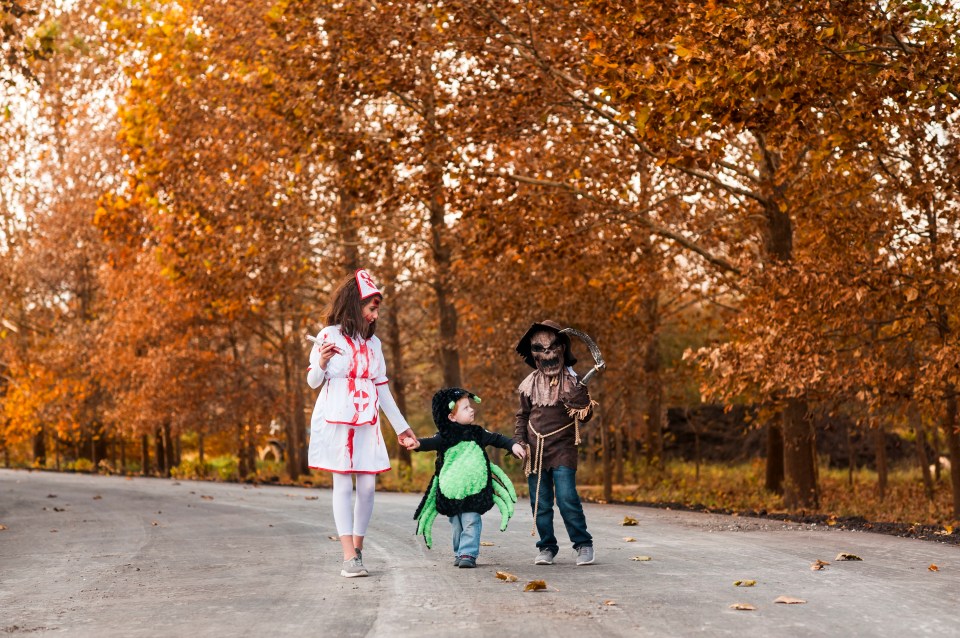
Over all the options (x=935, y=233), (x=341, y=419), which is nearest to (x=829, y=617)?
(x=341, y=419)

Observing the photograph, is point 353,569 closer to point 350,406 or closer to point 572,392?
point 350,406

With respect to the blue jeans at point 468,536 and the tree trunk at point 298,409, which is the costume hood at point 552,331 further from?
the tree trunk at point 298,409

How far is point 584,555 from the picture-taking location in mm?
9492

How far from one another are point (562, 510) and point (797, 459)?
35.6 ft

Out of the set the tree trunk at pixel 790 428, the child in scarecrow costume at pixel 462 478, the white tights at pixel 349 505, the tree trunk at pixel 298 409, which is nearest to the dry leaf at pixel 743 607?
the child in scarecrow costume at pixel 462 478

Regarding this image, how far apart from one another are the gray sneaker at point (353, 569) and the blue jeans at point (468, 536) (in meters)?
0.78

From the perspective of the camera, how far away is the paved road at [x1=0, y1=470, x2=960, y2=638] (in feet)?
22.0

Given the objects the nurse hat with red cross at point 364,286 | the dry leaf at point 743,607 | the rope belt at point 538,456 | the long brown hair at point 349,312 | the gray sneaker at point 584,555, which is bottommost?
the dry leaf at point 743,607

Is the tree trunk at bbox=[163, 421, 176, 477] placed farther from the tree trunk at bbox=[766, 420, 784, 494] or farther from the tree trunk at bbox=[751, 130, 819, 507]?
the tree trunk at bbox=[751, 130, 819, 507]

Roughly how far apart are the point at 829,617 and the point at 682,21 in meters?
8.05

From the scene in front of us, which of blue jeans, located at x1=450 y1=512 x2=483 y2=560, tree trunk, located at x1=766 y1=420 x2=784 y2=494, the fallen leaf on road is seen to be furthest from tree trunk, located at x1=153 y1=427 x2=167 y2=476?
the fallen leaf on road

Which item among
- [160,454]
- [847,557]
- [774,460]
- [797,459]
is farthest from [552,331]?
[160,454]

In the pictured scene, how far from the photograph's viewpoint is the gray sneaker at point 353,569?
29.0 feet

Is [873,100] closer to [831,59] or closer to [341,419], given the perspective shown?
[831,59]
